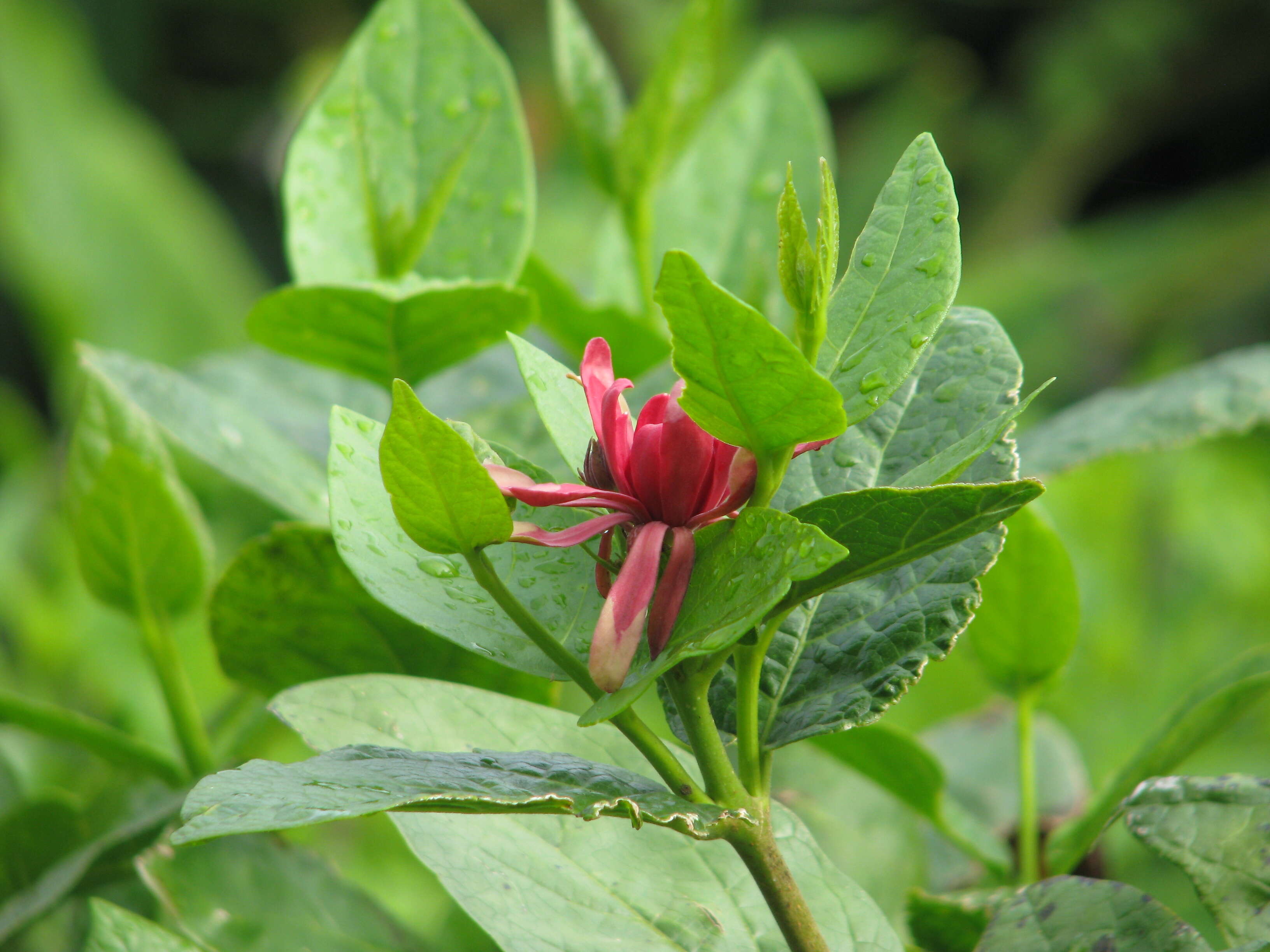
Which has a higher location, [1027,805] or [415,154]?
[415,154]

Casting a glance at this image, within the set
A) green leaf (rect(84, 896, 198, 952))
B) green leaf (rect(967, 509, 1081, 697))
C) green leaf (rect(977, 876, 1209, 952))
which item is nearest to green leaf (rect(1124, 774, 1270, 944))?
green leaf (rect(977, 876, 1209, 952))

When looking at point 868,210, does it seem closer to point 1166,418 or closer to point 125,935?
point 1166,418

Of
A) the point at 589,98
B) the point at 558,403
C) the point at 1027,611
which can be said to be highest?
the point at 589,98

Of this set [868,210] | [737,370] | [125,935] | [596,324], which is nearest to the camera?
[737,370]

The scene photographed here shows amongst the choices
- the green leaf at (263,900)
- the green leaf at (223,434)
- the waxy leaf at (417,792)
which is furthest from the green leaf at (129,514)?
the waxy leaf at (417,792)

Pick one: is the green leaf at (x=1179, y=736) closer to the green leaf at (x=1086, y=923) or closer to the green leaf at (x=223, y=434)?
the green leaf at (x=1086, y=923)

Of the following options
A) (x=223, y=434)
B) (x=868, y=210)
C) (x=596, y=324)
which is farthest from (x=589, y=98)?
(x=868, y=210)
